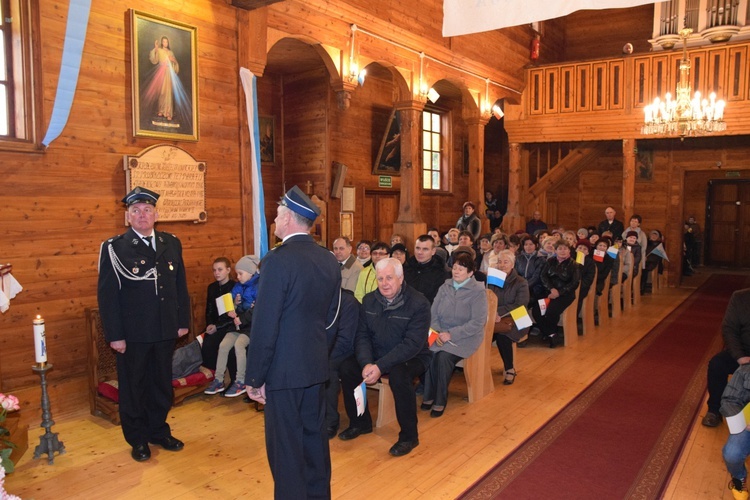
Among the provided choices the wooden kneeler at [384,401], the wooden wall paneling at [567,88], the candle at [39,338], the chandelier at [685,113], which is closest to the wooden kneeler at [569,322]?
the wooden kneeler at [384,401]

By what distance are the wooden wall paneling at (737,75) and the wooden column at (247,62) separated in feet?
27.8

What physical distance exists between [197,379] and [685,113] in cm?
789

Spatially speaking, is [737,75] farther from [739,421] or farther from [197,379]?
[197,379]

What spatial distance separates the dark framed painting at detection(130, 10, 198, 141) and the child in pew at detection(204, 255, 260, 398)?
4.67 ft

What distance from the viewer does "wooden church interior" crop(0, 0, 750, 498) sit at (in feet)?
14.3

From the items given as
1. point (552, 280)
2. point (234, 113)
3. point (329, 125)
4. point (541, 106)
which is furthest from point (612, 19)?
point (234, 113)

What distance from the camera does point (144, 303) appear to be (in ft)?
12.5

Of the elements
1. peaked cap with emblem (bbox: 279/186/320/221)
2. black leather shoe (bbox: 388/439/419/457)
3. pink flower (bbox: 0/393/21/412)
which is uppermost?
peaked cap with emblem (bbox: 279/186/320/221)

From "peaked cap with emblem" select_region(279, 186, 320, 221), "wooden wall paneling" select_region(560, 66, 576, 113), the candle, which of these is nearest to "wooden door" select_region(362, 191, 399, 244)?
"wooden wall paneling" select_region(560, 66, 576, 113)

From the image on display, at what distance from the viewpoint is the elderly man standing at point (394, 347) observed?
396 cm

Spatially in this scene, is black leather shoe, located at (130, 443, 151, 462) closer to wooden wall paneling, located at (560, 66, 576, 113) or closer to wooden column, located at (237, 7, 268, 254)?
wooden column, located at (237, 7, 268, 254)

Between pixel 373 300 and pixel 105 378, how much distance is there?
2.33 meters

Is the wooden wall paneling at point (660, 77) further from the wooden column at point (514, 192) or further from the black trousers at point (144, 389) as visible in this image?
the black trousers at point (144, 389)

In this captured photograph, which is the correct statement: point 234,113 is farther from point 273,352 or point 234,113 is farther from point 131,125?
point 273,352
